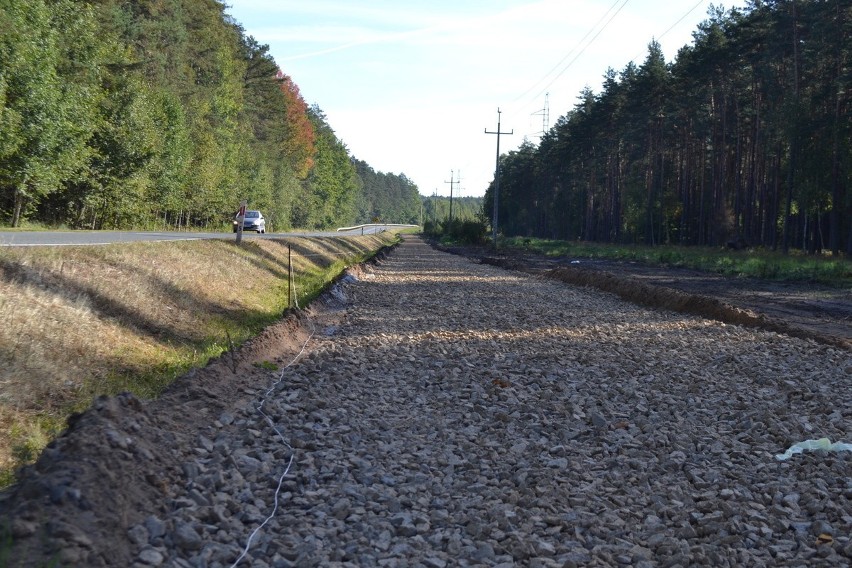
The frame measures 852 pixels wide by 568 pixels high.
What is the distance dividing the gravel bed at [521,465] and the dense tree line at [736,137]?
34.6 m

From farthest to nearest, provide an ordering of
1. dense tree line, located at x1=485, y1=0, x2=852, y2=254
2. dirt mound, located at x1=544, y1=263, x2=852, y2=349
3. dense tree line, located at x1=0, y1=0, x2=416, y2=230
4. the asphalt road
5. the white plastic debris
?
dense tree line, located at x1=485, y1=0, x2=852, y2=254 < dense tree line, located at x1=0, y1=0, x2=416, y2=230 < the asphalt road < dirt mound, located at x1=544, y1=263, x2=852, y2=349 < the white plastic debris

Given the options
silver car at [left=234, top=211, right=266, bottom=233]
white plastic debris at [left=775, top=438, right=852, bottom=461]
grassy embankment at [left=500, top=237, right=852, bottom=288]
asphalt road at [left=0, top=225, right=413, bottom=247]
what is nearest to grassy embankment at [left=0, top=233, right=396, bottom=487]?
asphalt road at [left=0, top=225, right=413, bottom=247]

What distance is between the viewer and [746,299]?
23.4 metres

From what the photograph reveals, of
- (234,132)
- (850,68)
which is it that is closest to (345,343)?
(850,68)

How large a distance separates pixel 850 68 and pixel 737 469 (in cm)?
3967

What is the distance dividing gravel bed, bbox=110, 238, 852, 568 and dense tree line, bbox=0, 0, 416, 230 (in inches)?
737

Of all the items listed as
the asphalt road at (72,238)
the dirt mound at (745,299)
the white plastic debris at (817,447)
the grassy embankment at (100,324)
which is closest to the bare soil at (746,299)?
the dirt mound at (745,299)

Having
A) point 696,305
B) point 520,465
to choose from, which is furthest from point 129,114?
point 520,465

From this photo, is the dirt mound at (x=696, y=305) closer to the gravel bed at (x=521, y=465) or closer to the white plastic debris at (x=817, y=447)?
the gravel bed at (x=521, y=465)

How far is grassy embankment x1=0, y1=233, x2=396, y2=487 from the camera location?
8164mm

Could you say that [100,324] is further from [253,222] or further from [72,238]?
[253,222]

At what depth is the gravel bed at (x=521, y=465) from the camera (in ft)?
15.9

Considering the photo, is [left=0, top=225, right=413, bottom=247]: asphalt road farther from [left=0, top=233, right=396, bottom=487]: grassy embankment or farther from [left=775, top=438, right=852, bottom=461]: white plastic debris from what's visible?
[left=775, top=438, right=852, bottom=461]: white plastic debris

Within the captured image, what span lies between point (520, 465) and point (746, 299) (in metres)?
19.2
